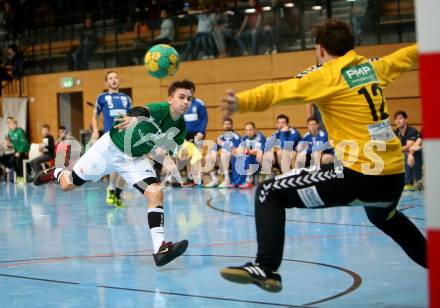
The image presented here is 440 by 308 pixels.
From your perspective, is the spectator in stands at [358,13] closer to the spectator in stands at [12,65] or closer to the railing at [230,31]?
the railing at [230,31]

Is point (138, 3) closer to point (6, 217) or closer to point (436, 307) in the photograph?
point (6, 217)

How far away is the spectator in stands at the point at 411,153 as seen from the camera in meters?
13.2

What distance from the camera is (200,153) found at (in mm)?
15906

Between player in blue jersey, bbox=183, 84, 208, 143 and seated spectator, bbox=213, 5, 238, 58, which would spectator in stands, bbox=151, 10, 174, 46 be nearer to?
seated spectator, bbox=213, 5, 238, 58

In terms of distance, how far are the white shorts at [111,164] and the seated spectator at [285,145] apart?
7806mm

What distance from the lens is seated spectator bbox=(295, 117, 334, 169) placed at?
14219 mm

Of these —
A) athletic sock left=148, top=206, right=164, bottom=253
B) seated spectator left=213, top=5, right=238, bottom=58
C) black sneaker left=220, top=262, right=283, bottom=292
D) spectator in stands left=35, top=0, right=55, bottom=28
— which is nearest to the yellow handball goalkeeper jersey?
black sneaker left=220, top=262, right=283, bottom=292

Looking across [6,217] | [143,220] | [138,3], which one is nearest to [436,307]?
[143,220]

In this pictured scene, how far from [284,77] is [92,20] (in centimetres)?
729

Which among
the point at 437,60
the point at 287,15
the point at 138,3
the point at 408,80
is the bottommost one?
the point at 437,60

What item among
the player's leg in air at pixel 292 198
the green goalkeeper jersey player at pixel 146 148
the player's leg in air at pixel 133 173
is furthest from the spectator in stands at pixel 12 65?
the player's leg in air at pixel 292 198

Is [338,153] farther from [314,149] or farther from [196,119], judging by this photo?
[196,119]

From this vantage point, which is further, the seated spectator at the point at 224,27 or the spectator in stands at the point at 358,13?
the seated spectator at the point at 224,27

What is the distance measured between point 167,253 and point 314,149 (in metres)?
8.53
